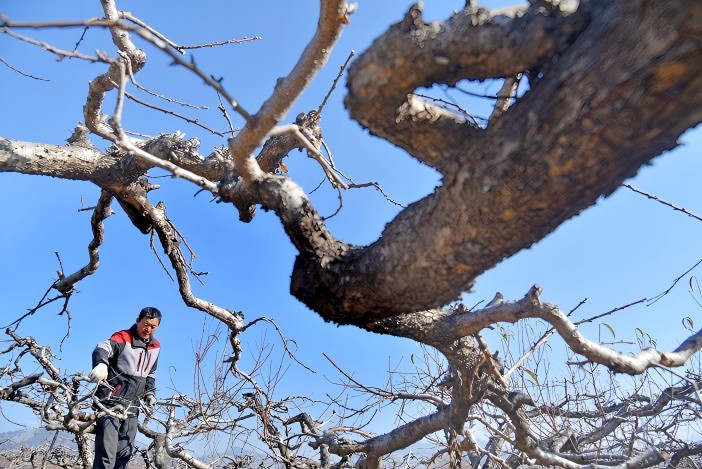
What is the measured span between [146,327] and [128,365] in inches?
15.2

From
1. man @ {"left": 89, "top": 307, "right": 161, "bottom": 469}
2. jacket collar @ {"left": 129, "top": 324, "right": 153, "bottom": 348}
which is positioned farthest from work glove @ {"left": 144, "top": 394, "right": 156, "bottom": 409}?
jacket collar @ {"left": 129, "top": 324, "right": 153, "bottom": 348}

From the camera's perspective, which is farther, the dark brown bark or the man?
the man

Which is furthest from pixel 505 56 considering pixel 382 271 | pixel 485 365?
pixel 485 365

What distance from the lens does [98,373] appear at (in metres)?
3.71

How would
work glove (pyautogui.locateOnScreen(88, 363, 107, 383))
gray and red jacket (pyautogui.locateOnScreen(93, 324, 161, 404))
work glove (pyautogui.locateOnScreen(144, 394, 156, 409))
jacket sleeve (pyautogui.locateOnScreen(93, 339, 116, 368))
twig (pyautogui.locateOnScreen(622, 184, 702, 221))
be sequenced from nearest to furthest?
1. twig (pyautogui.locateOnScreen(622, 184, 702, 221))
2. work glove (pyautogui.locateOnScreen(88, 363, 107, 383))
3. jacket sleeve (pyautogui.locateOnScreen(93, 339, 116, 368))
4. work glove (pyautogui.locateOnScreen(144, 394, 156, 409))
5. gray and red jacket (pyautogui.locateOnScreen(93, 324, 161, 404))

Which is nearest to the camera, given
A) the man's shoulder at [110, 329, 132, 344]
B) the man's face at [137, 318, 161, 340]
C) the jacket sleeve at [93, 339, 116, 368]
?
the jacket sleeve at [93, 339, 116, 368]

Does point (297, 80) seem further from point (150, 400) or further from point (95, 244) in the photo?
point (150, 400)

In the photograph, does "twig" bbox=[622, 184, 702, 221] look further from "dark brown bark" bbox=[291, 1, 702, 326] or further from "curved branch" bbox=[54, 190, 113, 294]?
"curved branch" bbox=[54, 190, 113, 294]

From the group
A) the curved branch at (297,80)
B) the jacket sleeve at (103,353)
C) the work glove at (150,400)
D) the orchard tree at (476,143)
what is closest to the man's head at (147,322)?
the jacket sleeve at (103,353)

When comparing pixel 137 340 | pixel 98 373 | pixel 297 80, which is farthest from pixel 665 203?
pixel 137 340

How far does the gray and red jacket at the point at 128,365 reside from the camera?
424 centimetres

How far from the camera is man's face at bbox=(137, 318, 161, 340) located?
14.6 feet

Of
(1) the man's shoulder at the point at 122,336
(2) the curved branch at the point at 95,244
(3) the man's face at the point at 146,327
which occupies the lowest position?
(1) the man's shoulder at the point at 122,336

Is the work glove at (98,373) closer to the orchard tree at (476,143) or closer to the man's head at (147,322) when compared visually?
the man's head at (147,322)
